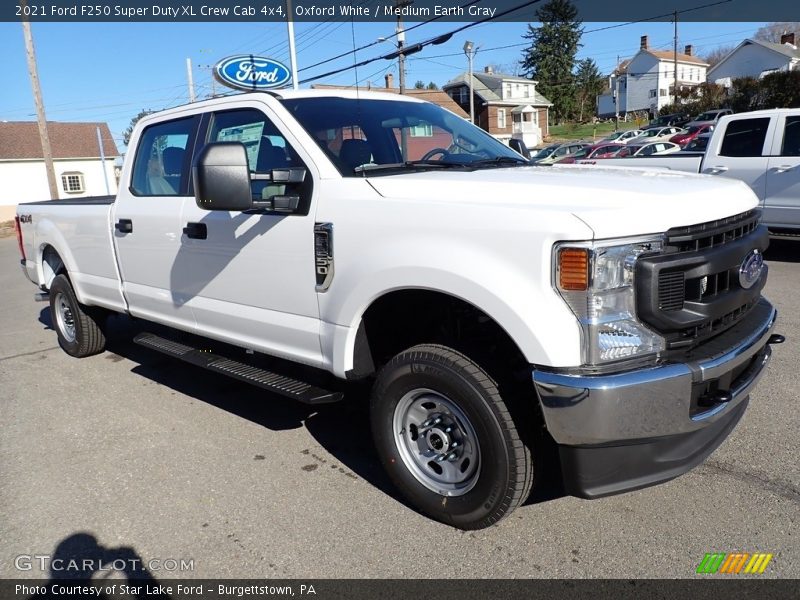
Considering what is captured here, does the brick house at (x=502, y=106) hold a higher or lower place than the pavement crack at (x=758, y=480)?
higher

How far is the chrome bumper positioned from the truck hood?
0.54 metres

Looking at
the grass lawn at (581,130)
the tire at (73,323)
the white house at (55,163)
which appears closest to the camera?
the tire at (73,323)

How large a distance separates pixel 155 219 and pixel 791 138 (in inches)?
329

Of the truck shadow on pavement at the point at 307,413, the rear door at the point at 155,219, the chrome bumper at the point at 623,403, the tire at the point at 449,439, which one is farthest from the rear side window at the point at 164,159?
the chrome bumper at the point at 623,403

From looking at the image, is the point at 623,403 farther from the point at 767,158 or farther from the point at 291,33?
the point at 291,33

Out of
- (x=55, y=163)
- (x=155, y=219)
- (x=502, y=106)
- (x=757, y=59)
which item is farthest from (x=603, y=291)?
(x=757, y=59)

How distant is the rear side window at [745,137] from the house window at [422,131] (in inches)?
271

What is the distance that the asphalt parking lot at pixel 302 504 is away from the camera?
9.14 ft

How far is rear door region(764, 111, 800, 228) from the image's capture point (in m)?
8.54

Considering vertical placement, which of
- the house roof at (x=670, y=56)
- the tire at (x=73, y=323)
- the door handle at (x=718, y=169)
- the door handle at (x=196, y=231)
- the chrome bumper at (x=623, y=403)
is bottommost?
the tire at (x=73, y=323)

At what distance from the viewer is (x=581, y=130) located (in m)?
67.4

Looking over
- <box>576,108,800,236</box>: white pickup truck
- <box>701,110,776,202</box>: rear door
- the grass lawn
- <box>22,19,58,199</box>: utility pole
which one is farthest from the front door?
the grass lawn

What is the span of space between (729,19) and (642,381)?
1232 inches

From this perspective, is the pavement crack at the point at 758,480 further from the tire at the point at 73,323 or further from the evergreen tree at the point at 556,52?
A: the evergreen tree at the point at 556,52
